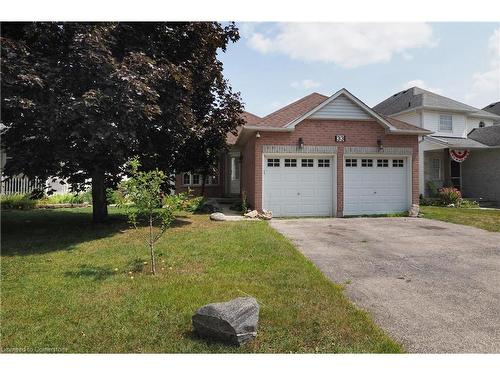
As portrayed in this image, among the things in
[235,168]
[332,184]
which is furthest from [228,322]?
[235,168]

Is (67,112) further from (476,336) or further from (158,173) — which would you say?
(476,336)

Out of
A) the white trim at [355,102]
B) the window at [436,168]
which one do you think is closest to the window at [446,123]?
the window at [436,168]

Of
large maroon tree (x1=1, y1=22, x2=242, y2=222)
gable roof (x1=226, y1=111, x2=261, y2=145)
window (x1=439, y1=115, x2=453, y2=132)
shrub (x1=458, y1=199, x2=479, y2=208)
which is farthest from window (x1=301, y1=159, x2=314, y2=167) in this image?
window (x1=439, y1=115, x2=453, y2=132)

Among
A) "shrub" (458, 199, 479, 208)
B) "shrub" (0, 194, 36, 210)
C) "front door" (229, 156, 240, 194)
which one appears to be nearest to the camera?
"shrub" (0, 194, 36, 210)

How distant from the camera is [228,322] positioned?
3469 mm

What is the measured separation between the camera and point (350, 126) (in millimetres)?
14047

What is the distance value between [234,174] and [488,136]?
15.9 meters

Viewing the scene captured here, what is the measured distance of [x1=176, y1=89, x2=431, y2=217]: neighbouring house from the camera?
13.6 metres

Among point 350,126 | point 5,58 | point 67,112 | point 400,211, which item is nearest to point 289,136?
point 350,126

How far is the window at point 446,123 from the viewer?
22.5 meters

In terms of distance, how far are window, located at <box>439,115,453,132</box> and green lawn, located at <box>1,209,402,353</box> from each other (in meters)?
18.9

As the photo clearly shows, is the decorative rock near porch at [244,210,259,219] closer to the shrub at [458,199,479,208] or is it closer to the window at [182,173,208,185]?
the window at [182,173,208,185]

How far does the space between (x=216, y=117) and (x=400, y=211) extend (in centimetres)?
845

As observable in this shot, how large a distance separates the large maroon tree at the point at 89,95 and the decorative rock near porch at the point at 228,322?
550 centimetres
